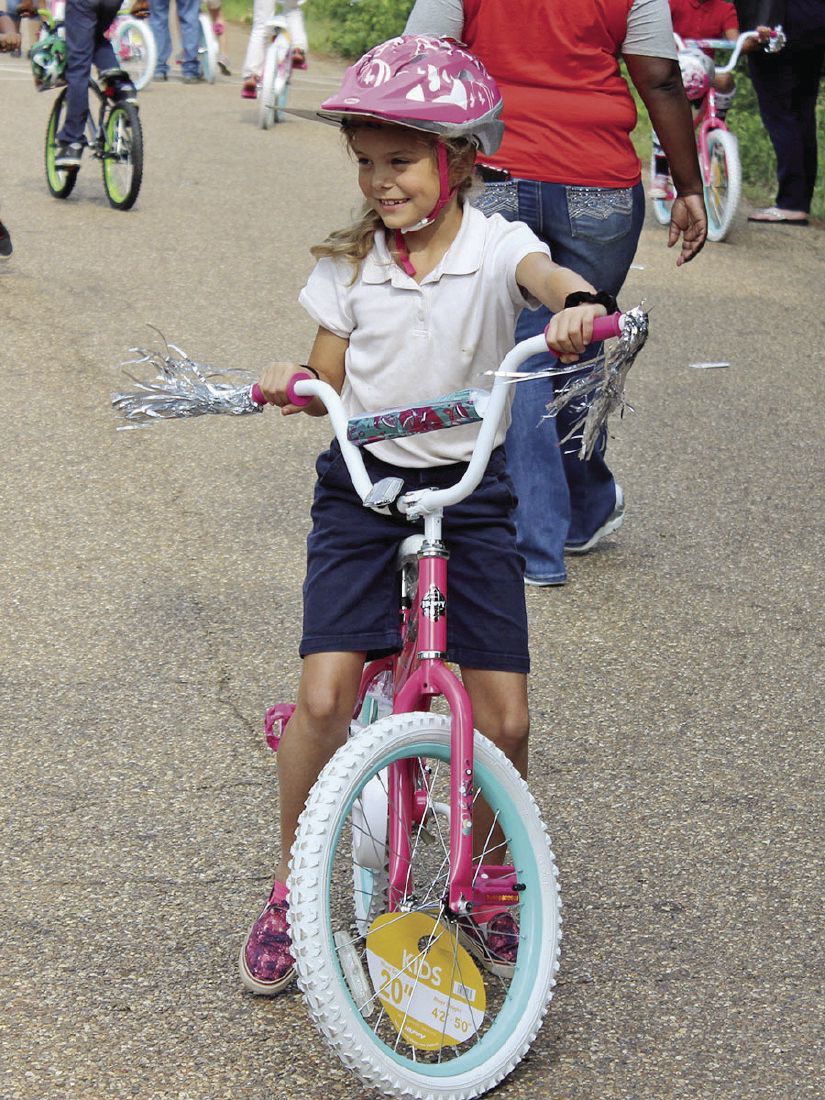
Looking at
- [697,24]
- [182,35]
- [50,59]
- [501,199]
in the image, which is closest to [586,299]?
[501,199]

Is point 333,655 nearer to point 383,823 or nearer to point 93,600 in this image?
point 383,823

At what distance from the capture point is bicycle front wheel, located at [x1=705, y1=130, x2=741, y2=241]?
10531mm

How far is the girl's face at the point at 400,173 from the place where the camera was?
301 centimetres

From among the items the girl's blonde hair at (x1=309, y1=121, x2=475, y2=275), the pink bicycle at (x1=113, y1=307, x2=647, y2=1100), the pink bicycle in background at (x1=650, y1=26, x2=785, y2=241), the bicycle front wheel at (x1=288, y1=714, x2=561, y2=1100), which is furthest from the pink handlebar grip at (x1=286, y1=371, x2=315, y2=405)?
the pink bicycle in background at (x1=650, y1=26, x2=785, y2=241)

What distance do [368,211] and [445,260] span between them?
0.68ft

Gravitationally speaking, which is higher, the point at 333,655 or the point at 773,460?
the point at 333,655

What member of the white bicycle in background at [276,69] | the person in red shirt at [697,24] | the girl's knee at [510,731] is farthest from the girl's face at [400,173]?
the white bicycle in background at [276,69]

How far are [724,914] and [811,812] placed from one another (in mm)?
576

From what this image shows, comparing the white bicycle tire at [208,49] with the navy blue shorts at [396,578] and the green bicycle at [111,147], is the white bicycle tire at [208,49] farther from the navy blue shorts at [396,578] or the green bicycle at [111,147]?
the navy blue shorts at [396,578]

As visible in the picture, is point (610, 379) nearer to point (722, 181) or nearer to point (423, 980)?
point (423, 980)

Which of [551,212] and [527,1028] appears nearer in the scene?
[527,1028]

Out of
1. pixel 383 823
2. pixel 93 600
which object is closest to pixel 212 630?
pixel 93 600

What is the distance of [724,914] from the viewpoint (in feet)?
11.6

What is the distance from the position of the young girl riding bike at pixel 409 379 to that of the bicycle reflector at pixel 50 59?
7983 millimetres
